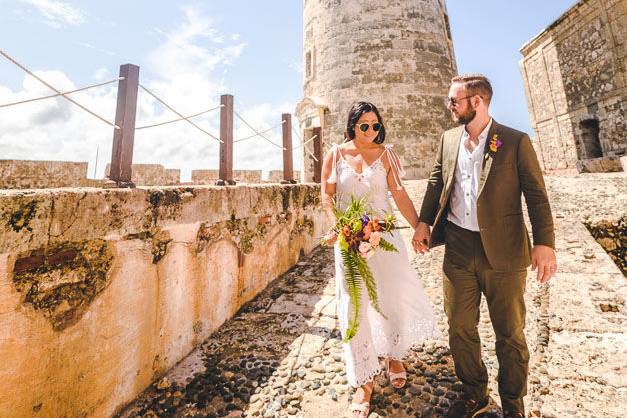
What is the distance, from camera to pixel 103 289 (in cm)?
179

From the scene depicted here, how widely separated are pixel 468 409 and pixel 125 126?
2907 millimetres

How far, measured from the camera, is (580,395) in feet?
5.73

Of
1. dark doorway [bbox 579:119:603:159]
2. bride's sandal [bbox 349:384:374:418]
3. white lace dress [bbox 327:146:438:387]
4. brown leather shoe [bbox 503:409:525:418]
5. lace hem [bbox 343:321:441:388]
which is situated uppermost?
dark doorway [bbox 579:119:603:159]

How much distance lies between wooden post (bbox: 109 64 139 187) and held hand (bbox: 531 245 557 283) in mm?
2568

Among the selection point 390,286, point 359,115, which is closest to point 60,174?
point 359,115

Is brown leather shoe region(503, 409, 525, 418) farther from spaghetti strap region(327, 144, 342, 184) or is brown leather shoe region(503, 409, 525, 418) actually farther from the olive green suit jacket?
spaghetti strap region(327, 144, 342, 184)

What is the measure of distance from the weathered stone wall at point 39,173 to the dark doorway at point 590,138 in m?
17.0

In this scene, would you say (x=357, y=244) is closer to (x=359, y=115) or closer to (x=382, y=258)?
(x=382, y=258)

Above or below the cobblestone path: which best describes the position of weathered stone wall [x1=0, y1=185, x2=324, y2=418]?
above

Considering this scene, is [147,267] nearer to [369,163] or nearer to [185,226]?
[185,226]

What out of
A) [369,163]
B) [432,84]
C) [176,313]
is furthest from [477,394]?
[432,84]

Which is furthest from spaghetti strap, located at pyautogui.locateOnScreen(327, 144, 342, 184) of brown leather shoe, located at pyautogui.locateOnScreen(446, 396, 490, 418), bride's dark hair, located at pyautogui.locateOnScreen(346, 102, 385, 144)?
brown leather shoe, located at pyautogui.locateOnScreen(446, 396, 490, 418)

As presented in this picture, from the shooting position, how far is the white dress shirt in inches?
69.5

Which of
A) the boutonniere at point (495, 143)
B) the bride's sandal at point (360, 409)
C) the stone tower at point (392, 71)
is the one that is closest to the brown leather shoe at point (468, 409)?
the bride's sandal at point (360, 409)
